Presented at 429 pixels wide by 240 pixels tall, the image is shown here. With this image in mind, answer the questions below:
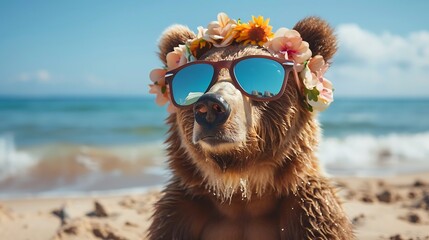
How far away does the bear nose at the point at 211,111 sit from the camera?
2.13 m

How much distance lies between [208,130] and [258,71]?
45 cm

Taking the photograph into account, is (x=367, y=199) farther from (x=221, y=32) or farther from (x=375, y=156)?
(x=375, y=156)

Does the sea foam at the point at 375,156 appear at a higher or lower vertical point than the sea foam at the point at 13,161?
higher

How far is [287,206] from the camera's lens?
2.53 meters

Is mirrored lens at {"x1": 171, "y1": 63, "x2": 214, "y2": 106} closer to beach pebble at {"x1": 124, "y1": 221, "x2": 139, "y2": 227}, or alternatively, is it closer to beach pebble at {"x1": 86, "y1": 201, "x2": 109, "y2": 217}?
beach pebble at {"x1": 124, "y1": 221, "x2": 139, "y2": 227}

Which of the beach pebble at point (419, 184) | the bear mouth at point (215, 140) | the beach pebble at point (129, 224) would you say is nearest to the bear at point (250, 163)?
the bear mouth at point (215, 140)

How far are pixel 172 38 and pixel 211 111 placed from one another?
1.05 meters

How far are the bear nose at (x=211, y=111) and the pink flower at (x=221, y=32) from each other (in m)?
0.64

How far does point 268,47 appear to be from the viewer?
8.74 ft

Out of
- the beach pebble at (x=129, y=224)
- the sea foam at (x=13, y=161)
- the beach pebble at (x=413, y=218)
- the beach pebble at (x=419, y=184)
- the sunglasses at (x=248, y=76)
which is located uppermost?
the sunglasses at (x=248, y=76)

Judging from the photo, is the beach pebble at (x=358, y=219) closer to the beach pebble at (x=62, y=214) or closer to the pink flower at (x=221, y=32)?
the pink flower at (x=221, y=32)

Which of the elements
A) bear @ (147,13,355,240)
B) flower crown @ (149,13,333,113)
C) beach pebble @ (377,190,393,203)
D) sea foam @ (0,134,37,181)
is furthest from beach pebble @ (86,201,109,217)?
sea foam @ (0,134,37,181)

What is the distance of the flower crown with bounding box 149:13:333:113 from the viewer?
2586mm

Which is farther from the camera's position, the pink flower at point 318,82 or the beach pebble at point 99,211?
the beach pebble at point 99,211
